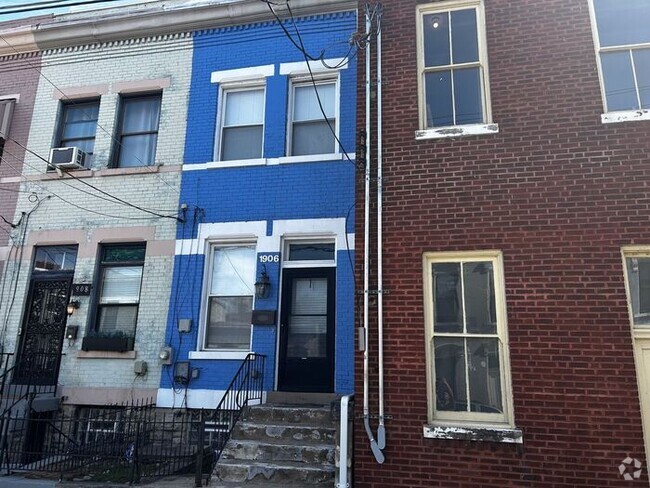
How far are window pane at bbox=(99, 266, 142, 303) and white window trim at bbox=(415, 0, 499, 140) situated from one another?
6351 millimetres

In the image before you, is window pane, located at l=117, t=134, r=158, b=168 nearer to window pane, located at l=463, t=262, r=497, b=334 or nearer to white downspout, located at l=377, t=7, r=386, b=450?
white downspout, located at l=377, t=7, r=386, b=450

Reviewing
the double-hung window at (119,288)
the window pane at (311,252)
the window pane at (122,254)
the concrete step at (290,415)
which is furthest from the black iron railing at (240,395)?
the window pane at (122,254)

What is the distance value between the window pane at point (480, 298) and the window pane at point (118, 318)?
656 cm

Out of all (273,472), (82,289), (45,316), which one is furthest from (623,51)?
(45,316)

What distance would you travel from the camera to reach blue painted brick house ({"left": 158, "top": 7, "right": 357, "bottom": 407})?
8.64 meters

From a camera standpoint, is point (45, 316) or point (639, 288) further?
point (45, 316)

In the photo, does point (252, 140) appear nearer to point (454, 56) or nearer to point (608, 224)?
point (454, 56)

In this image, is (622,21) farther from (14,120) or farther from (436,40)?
(14,120)

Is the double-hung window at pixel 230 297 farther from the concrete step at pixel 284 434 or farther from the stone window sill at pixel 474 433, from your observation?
the stone window sill at pixel 474 433

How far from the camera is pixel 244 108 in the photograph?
10.2 meters

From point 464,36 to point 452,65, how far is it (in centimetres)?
47

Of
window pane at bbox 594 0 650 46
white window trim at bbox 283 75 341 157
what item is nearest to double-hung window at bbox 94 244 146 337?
white window trim at bbox 283 75 341 157

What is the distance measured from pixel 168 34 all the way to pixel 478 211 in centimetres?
823

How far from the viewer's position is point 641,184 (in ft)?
18.6
